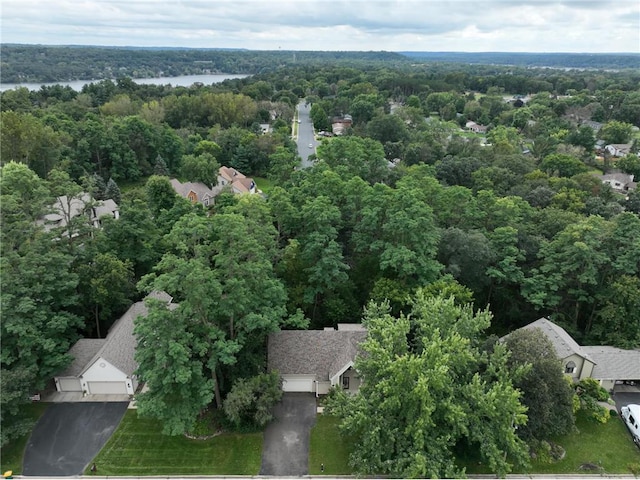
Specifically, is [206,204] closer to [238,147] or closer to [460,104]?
[238,147]

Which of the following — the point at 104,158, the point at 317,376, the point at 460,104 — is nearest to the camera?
the point at 317,376

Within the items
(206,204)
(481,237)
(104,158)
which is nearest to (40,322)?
(481,237)

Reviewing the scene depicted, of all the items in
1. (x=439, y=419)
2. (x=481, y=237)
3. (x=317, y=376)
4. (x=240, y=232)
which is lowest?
(x=317, y=376)

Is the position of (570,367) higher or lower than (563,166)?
lower

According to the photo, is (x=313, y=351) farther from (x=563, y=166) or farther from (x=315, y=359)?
(x=563, y=166)

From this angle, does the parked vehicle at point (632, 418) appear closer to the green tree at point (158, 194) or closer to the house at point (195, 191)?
the green tree at point (158, 194)

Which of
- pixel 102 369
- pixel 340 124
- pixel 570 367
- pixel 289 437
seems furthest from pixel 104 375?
pixel 340 124

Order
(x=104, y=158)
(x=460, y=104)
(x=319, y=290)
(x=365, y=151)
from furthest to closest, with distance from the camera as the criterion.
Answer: (x=460, y=104), (x=104, y=158), (x=365, y=151), (x=319, y=290)
